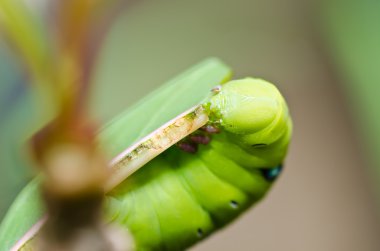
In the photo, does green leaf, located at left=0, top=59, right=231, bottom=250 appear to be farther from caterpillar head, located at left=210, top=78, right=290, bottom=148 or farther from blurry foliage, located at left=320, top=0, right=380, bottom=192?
blurry foliage, located at left=320, top=0, right=380, bottom=192

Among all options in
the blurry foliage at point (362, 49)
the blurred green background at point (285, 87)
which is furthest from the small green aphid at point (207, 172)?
the blurred green background at point (285, 87)

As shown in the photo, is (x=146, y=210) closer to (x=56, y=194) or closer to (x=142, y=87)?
(x=56, y=194)

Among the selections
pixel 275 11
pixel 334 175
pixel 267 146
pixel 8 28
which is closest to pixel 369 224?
pixel 334 175

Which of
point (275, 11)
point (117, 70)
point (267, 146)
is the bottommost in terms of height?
point (275, 11)

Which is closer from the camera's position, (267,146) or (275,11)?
(267,146)

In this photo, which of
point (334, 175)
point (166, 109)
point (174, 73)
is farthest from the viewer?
point (334, 175)

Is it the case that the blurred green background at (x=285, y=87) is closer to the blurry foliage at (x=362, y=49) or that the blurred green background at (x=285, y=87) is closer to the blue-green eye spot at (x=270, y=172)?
the blurry foliage at (x=362, y=49)

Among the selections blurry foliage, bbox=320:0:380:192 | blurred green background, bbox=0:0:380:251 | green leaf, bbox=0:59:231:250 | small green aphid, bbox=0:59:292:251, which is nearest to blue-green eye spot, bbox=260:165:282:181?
small green aphid, bbox=0:59:292:251
